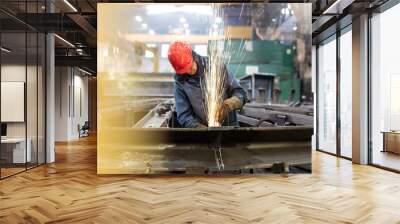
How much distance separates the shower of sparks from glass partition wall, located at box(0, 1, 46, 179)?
11.3ft

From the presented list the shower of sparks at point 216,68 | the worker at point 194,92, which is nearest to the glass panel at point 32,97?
the worker at point 194,92

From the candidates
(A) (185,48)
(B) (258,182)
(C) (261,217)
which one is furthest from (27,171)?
(C) (261,217)

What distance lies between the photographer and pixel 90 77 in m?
19.8

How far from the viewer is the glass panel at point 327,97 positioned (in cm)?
991

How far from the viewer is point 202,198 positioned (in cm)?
485

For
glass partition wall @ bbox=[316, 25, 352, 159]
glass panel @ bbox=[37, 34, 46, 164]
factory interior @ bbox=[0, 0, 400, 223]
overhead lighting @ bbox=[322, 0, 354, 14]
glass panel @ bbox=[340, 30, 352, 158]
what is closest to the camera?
factory interior @ bbox=[0, 0, 400, 223]

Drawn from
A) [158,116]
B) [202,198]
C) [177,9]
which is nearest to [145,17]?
[177,9]

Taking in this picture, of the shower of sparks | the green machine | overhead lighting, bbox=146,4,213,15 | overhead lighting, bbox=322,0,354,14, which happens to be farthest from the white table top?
overhead lighting, bbox=322,0,354,14

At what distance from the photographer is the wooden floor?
3.96m

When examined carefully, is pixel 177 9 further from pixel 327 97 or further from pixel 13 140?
pixel 327 97

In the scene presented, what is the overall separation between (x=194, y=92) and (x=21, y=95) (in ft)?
11.3

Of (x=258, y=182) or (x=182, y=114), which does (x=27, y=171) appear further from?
(x=258, y=182)

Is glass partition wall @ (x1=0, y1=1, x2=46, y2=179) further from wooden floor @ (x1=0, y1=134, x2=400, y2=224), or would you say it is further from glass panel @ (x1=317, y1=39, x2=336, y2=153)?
glass panel @ (x1=317, y1=39, x2=336, y2=153)

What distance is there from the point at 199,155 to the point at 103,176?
5.52ft
